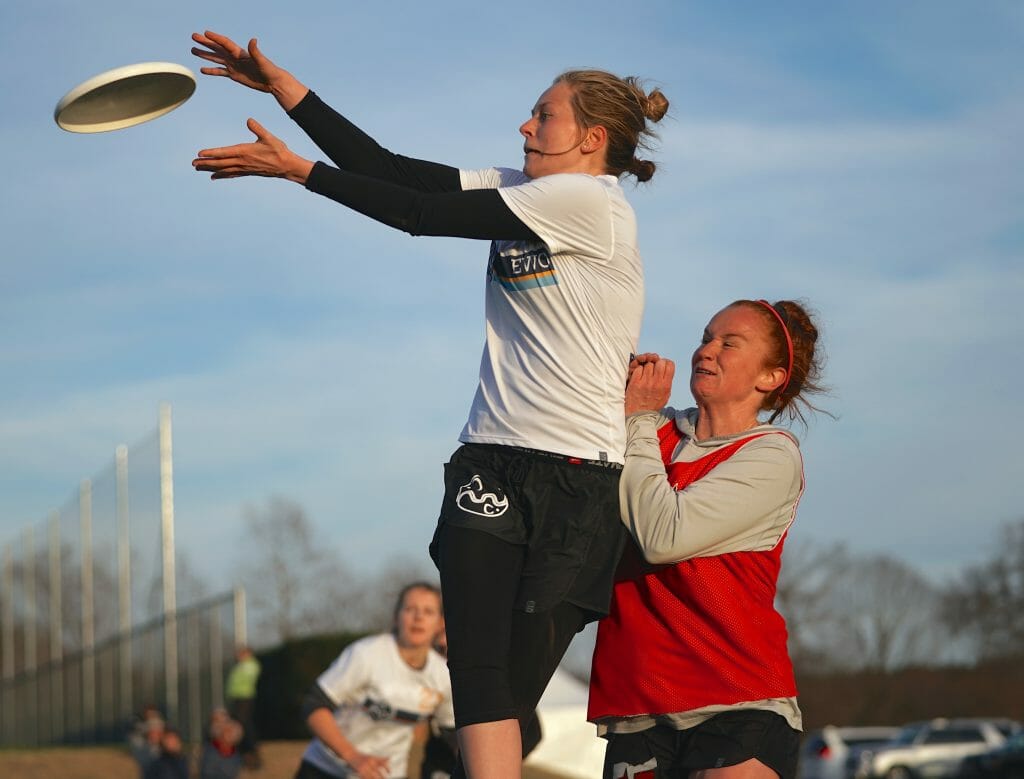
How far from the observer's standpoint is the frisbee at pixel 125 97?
4.60 metres

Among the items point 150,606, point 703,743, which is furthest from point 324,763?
point 150,606

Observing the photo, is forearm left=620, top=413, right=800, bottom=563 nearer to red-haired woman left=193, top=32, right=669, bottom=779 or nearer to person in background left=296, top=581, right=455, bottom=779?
red-haired woman left=193, top=32, right=669, bottom=779

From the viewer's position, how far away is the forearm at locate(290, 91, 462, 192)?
171 inches

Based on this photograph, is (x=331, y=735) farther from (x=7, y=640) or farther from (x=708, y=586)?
(x=7, y=640)

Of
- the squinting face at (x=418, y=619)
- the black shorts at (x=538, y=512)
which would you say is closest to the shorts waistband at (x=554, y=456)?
the black shorts at (x=538, y=512)

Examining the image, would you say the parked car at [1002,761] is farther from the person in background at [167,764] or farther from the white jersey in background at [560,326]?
the white jersey in background at [560,326]

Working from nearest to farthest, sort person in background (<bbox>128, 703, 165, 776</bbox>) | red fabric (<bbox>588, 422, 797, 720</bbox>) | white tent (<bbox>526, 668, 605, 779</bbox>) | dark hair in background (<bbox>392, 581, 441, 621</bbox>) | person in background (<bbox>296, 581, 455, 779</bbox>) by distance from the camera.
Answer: red fabric (<bbox>588, 422, 797, 720</bbox>) → person in background (<bbox>296, 581, 455, 779</bbox>) → dark hair in background (<bbox>392, 581, 441, 621</bbox>) → person in background (<bbox>128, 703, 165, 776</bbox>) → white tent (<bbox>526, 668, 605, 779</bbox>)

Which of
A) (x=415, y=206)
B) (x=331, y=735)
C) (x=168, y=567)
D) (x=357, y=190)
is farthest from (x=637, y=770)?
(x=168, y=567)

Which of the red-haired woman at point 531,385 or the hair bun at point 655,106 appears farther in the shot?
the hair bun at point 655,106

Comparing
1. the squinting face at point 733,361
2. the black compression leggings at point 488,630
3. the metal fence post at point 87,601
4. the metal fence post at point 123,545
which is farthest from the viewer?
the metal fence post at point 87,601

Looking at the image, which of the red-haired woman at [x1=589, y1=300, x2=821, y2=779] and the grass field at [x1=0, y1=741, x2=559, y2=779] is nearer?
the red-haired woman at [x1=589, y1=300, x2=821, y2=779]

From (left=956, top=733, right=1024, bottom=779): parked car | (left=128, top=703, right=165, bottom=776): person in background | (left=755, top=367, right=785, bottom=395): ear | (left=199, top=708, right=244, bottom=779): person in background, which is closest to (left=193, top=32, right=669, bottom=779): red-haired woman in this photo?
(left=755, top=367, right=785, bottom=395): ear

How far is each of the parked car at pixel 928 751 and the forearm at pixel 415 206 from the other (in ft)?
116

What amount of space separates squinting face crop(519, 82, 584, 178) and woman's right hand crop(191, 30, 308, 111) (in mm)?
747
